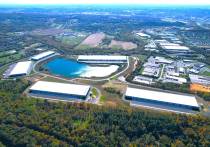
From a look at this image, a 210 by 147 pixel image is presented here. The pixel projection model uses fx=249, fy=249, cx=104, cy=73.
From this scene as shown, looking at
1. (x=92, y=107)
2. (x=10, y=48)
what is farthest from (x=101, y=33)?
(x=92, y=107)

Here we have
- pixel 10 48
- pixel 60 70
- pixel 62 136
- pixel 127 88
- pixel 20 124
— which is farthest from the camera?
pixel 10 48

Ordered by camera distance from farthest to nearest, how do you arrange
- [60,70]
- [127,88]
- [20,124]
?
1. [60,70]
2. [127,88]
3. [20,124]

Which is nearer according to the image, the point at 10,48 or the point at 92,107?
the point at 92,107

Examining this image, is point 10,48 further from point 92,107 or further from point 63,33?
point 92,107

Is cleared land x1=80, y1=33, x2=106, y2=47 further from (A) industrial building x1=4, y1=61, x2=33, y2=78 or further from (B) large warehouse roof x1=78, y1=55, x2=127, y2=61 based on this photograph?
(A) industrial building x1=4, y1=61, x2=33, y2=78

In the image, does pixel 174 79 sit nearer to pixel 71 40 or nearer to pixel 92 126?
pixel 92 126

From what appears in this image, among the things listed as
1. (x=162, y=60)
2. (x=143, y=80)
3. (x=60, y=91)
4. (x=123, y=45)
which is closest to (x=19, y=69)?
(x=60, y=91)
